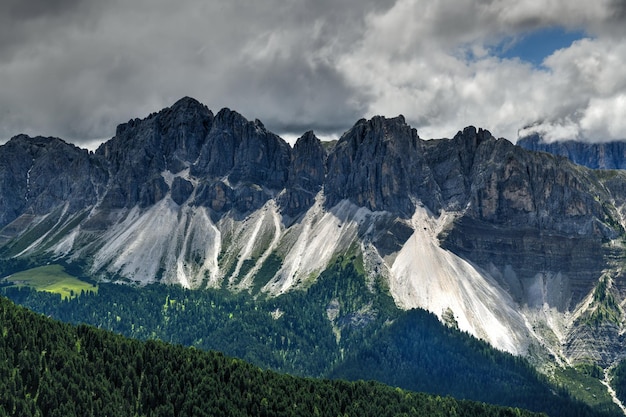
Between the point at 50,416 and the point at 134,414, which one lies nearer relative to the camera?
the point at 50,416

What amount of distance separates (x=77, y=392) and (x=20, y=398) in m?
13.0

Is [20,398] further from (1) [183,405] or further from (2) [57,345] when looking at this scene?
(1) [183,405]

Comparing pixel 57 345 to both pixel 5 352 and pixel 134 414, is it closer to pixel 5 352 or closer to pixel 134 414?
pixel 5 352

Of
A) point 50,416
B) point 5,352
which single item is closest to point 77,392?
point 50,416

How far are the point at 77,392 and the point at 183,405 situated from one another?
27.6 meters

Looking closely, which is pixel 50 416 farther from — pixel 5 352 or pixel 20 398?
pixel 5 352

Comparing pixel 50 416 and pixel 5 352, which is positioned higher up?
pixel 5 352

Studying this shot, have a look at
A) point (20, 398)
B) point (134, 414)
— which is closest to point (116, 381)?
point (134, 414)

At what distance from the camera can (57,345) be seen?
198625 millimetres

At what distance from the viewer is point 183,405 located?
7859 inches

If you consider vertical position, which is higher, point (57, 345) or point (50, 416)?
point (57, 345)

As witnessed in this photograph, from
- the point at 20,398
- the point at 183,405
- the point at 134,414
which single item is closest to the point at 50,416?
the point at 20,398

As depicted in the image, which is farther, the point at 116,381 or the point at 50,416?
the point at 116,381

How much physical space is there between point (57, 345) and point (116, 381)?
17544mm
